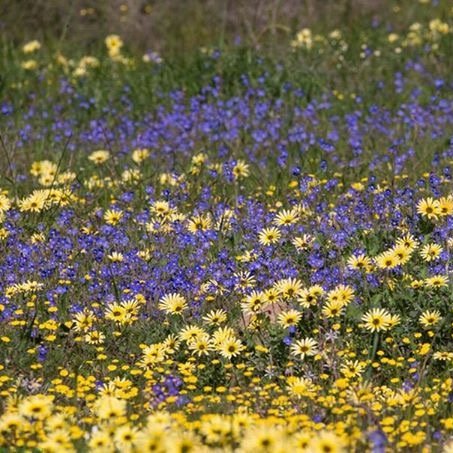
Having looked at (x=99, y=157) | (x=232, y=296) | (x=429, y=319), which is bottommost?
(x=429, y=319)

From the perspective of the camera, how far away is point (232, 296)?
5250mm

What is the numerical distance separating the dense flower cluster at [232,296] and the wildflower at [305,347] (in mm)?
13

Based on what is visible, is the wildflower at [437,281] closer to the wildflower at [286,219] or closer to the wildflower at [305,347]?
the wildflower at [305,347]

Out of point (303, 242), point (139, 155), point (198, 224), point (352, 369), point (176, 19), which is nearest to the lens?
point (352, 369)

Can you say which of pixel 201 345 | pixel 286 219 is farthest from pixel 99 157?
pixel 201 345

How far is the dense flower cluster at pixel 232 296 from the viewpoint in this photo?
3.98 meters

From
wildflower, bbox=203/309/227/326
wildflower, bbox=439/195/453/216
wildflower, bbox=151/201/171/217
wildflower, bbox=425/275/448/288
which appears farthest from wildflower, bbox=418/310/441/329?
wildflower, bbox=151/201/171/217

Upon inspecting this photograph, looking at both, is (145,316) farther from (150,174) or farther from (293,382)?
(150,174)

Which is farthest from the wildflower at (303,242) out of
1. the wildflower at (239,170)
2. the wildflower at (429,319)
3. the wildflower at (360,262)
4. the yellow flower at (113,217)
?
the wildflower at (239,170)

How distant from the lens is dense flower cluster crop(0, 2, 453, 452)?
13.1ft

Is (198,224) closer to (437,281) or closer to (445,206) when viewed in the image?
(445,206)

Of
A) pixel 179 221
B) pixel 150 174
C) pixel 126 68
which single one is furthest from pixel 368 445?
pixel 126 68

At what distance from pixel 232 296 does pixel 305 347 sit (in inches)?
28.3

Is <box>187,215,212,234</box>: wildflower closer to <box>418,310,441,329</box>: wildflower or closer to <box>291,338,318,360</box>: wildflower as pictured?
<box>291,338,318,360</box>: wildflower
